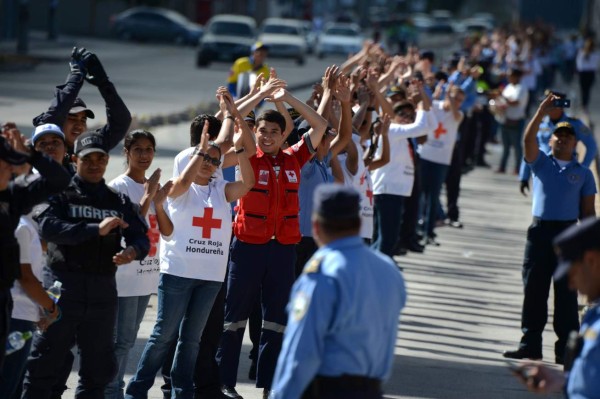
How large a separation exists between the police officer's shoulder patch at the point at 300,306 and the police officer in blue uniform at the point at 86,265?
6.69 ft

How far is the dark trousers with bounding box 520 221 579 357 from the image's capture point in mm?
11125

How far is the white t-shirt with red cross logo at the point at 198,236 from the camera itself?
28.2ft

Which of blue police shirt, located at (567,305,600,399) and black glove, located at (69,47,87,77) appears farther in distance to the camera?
black glove, located at (69,47,87,77)

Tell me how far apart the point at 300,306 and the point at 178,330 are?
122 inches

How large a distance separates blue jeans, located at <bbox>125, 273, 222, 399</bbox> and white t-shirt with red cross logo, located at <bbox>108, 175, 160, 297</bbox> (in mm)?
114

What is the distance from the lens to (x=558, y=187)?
36.1ft

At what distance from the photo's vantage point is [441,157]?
1688 cm

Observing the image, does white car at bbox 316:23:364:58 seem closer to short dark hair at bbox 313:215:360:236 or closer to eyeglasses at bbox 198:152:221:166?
eyeglasses at bbox 198:152:221:166

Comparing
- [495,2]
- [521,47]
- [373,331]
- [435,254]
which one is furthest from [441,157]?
[495,2]

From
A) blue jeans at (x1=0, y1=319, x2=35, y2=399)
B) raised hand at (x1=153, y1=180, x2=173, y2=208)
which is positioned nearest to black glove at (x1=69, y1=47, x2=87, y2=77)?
raised hand at (x1=153, y1=180, x2=173, y2=208)

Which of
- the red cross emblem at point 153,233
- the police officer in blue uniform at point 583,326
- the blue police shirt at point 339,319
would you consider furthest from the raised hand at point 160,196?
the police officer in blue uniform at point 583,326

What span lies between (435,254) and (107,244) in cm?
938

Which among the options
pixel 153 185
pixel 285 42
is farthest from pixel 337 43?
pixel 153 185

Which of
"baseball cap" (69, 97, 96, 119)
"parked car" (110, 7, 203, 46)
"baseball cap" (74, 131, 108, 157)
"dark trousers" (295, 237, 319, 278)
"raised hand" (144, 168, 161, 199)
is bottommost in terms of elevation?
"parked car" (110, 7, 203, 46)
